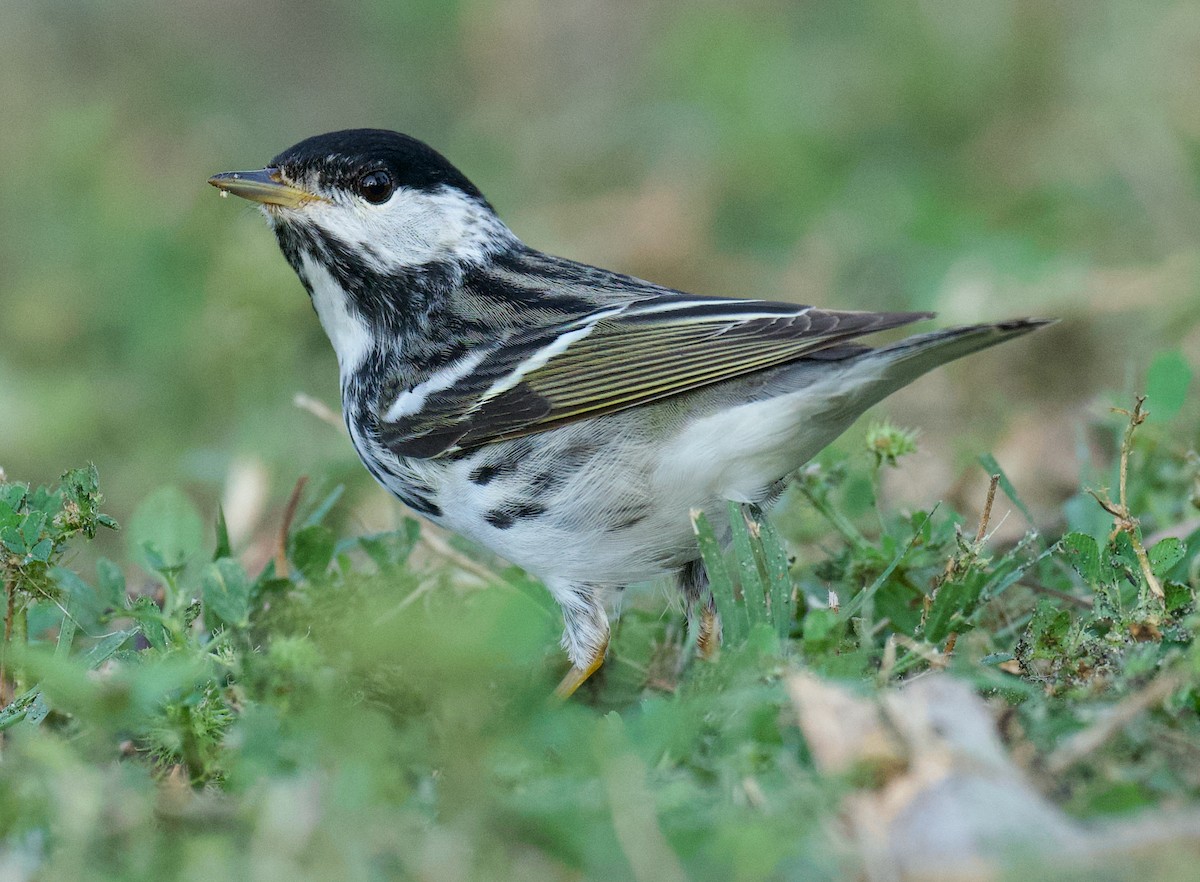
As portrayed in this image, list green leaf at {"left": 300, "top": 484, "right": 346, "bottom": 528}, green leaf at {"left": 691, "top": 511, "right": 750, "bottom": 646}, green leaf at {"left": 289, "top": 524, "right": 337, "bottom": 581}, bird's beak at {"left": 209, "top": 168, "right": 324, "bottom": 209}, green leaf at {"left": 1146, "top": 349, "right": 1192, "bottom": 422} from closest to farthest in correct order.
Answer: green leaf at {"left": 691, "top": 511, "right": 750, "bottom": 646} < green leaf at {"left": 289, "top": 524, "right": 337, "bottom": 581} < green leaf at {"left": 1146, "top": 349, "right": 1192, "bottom": 422} < green leaf at {"left": 300, "top": 484, "right": 346, "bottom": 528} < bird's beak at {"left": 209, "top": 168, "right": 324, "bottom": 209}

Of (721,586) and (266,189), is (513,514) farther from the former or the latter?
(266,189)

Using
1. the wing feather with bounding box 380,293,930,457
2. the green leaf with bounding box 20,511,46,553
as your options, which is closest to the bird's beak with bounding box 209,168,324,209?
the wing feather with bounding box 380,293,930,457

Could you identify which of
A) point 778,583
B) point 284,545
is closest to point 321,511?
point 284,545

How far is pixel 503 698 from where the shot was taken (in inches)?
142

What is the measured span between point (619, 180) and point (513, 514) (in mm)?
5821

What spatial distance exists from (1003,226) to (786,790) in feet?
19.7

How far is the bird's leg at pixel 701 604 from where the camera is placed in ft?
13.8

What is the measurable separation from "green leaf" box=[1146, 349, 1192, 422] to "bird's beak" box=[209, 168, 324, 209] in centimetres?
272

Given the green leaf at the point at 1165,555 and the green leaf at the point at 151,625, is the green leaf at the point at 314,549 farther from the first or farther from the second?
the green leaf at the point at 1165,555

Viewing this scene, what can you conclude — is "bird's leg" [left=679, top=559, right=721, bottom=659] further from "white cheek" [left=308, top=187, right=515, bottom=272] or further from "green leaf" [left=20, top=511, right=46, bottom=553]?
"green leaf" [left=20, top=511, right=46, bottom=553]

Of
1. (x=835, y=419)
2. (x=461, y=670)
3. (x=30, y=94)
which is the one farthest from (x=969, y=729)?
(x=30, y=94)

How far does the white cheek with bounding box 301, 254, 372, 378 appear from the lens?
4.93 m

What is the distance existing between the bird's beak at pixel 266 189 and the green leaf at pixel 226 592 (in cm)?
148

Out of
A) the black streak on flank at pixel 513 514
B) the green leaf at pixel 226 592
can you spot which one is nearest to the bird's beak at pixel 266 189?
the black streak on flank at pixel 513 514
